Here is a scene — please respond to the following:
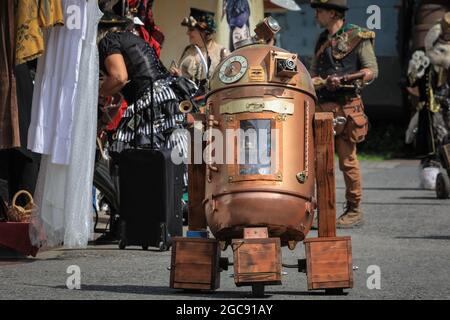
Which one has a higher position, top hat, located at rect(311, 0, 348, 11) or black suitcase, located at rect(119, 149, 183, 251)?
top hat, located at rect(311, 0, 348, 11)

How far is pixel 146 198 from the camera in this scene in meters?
10.8

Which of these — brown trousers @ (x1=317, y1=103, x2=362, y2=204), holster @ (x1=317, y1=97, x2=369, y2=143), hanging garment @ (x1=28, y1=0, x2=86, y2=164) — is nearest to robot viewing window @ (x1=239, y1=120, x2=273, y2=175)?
hanging garment @ (x1=28, y1=0, x2=86, y2=164)

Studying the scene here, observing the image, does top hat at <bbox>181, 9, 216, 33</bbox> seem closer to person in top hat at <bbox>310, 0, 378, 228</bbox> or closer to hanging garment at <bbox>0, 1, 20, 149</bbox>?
person in top hat at <bbox>310, 0, 378, 228</bbox>

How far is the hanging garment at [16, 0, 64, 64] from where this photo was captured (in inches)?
390

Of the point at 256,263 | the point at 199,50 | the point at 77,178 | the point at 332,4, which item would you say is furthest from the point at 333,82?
the point at 256,263

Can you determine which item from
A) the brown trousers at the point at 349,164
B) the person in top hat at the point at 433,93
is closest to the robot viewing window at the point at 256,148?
the brown trousers at the point at 349,164

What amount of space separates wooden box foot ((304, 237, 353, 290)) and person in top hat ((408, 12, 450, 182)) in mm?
9628

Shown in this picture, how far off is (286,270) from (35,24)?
239 cm

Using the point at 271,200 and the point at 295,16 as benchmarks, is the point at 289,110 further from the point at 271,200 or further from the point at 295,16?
the point at 295,16

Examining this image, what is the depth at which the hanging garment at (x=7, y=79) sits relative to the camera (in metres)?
9.99

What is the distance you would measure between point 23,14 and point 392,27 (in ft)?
56.9

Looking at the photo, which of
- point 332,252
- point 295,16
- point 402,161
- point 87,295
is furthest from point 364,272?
point 295,16

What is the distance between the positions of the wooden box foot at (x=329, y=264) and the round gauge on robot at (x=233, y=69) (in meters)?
1.01

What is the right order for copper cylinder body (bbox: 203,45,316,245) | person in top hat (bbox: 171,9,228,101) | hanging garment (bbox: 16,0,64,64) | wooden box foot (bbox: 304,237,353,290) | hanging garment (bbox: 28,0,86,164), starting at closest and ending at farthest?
copper cylinder body (bbox: 203,45,316,245) → wooden box foot (bbox: 304,237,353,290) → hanging garment (bbox: 16,0,64,64) → hanging garment (bbox: 28,0,86,164) → person in top hat (bbox: 171,9,228,101)
